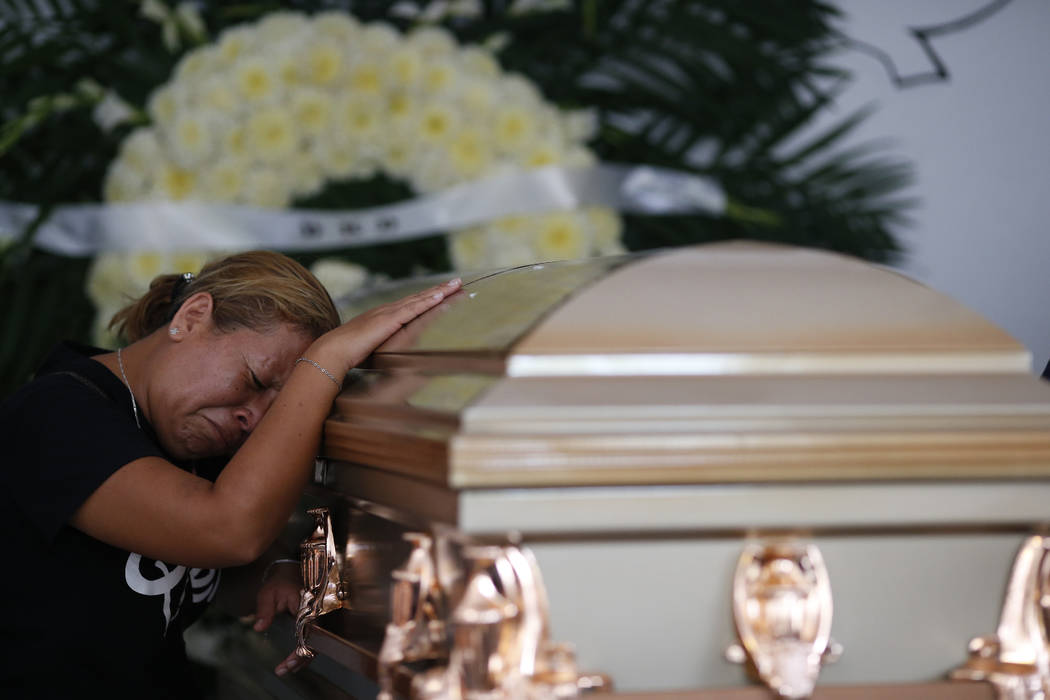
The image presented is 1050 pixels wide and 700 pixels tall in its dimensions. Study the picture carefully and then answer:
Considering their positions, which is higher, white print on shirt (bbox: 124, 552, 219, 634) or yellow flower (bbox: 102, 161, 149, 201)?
yellow flower (bbox: 102, 161, 149, 201)

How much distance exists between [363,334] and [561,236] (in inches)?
30.6

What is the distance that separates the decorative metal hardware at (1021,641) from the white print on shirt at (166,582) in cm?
75

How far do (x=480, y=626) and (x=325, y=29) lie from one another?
3.97ft

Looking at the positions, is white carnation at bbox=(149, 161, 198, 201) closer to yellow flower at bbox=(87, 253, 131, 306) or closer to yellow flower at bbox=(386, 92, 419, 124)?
yellow flower at bbox=(87, 253, 131, 306)

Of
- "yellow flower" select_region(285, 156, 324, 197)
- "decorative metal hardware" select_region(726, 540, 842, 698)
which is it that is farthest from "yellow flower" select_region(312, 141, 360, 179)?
"decorative metal hardware" select_region(726, 540, 842, 698)

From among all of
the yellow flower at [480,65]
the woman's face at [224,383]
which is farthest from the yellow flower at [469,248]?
the woman's face at [224,383]

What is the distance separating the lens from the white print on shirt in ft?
3.33

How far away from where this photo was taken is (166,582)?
40.7 inches

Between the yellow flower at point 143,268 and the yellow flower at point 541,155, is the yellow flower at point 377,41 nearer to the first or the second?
the yellow flower at point 541,155

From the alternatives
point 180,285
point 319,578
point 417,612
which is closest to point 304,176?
point 180,285

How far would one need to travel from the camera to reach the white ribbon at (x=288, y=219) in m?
1.58

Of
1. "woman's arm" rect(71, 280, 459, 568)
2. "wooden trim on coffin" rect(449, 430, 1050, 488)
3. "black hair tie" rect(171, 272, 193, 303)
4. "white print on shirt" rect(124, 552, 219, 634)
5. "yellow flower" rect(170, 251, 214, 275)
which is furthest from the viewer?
"yellow flower" rect(170, 251, 214, 275)

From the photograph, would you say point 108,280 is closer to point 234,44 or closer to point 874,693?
point 234,44

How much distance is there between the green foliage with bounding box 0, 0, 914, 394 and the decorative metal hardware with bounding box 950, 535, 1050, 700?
3.69 ft
